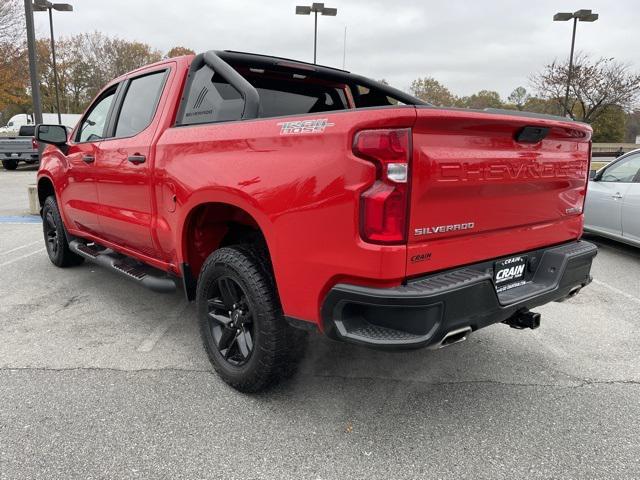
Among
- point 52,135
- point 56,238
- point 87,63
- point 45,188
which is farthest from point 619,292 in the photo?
point 87,63

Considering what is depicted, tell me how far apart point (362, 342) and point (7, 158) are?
21.6 m

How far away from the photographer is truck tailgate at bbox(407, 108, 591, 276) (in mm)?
2117

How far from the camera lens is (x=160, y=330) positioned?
12.7 ft

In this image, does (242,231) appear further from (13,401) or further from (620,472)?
(620,472)

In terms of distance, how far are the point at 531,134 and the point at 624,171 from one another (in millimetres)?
4819

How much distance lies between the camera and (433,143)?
2.11 meters

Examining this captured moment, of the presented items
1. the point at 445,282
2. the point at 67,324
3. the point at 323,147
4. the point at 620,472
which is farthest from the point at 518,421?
the point at 67,324

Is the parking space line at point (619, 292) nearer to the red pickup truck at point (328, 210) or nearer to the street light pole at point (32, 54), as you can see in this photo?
the red pickup truck at point (328, 210)

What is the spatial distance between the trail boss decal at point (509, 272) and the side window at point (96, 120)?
11.1ft

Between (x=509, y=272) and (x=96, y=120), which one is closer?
(x=509, y=272)

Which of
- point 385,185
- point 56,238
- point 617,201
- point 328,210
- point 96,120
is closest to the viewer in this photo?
point 385,185

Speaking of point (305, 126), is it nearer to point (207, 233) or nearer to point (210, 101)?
point (210, 101)

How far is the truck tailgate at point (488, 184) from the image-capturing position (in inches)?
83.4

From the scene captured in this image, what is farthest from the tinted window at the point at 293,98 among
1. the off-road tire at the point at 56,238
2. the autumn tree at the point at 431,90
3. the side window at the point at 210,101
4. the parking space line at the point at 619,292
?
the autumn tree at the point at 431,90
